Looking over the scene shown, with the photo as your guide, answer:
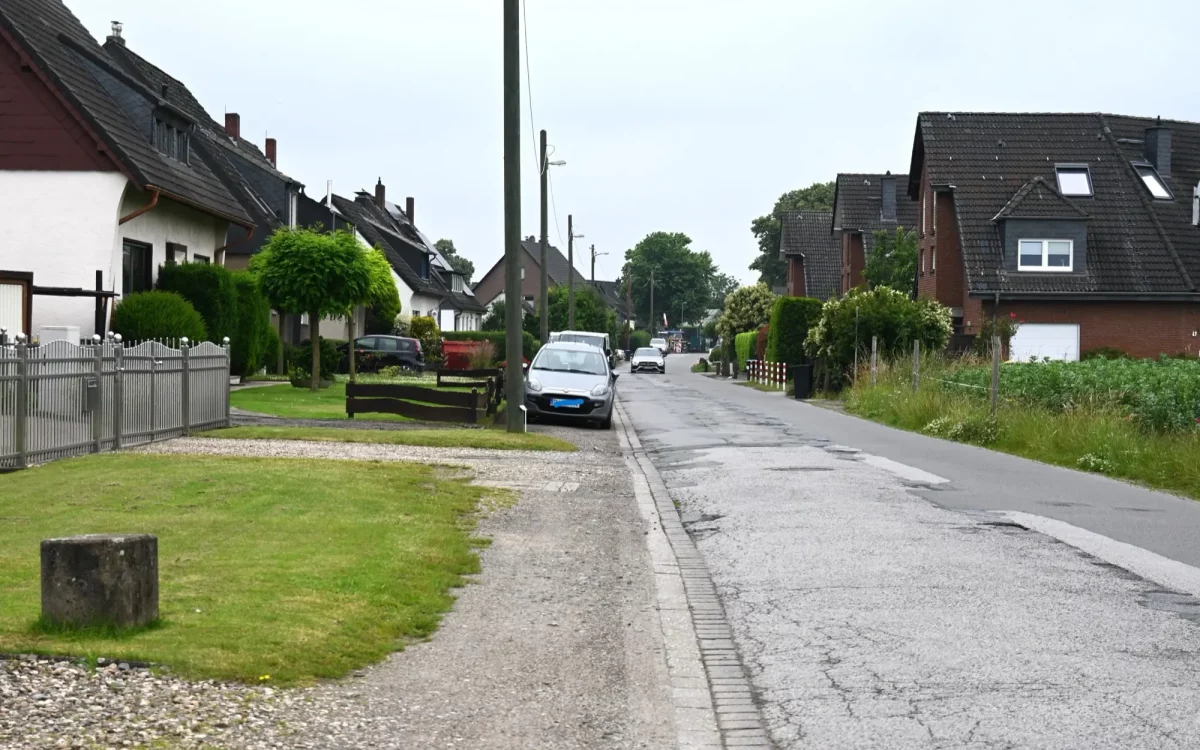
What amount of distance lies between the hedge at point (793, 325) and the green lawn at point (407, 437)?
2976 cm

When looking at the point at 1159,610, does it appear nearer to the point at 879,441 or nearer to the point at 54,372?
the point at 54,372

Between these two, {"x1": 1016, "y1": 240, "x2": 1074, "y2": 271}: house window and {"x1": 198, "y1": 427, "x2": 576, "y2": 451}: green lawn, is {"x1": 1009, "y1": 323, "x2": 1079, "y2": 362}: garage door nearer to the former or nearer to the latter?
{"x1": 1016, "y1": 240, "x2": 1074, "y2": 271}: house window

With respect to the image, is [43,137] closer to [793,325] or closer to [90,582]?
[90,582]

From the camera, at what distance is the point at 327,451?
60.3 ft

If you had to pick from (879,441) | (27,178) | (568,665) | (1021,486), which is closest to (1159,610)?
(568,665)

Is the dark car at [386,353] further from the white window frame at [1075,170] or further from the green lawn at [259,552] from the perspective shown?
the green lawn at [259,552]

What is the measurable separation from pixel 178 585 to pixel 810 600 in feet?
12.3

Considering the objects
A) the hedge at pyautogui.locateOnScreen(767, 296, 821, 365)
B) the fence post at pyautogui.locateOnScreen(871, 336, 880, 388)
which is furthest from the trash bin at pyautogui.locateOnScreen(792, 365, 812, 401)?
the hedge at pyautogui.locateOnScreen(767, 296, 821, 365)

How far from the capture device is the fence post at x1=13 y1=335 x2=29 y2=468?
15.2 metres

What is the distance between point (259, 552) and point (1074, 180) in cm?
4794

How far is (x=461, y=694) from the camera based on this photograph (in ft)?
20.5

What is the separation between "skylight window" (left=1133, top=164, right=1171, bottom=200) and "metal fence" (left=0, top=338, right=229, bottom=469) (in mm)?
40944

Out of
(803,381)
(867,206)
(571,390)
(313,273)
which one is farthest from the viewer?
(867,206)

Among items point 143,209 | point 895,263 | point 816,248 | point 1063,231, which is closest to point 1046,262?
point 1063,231
